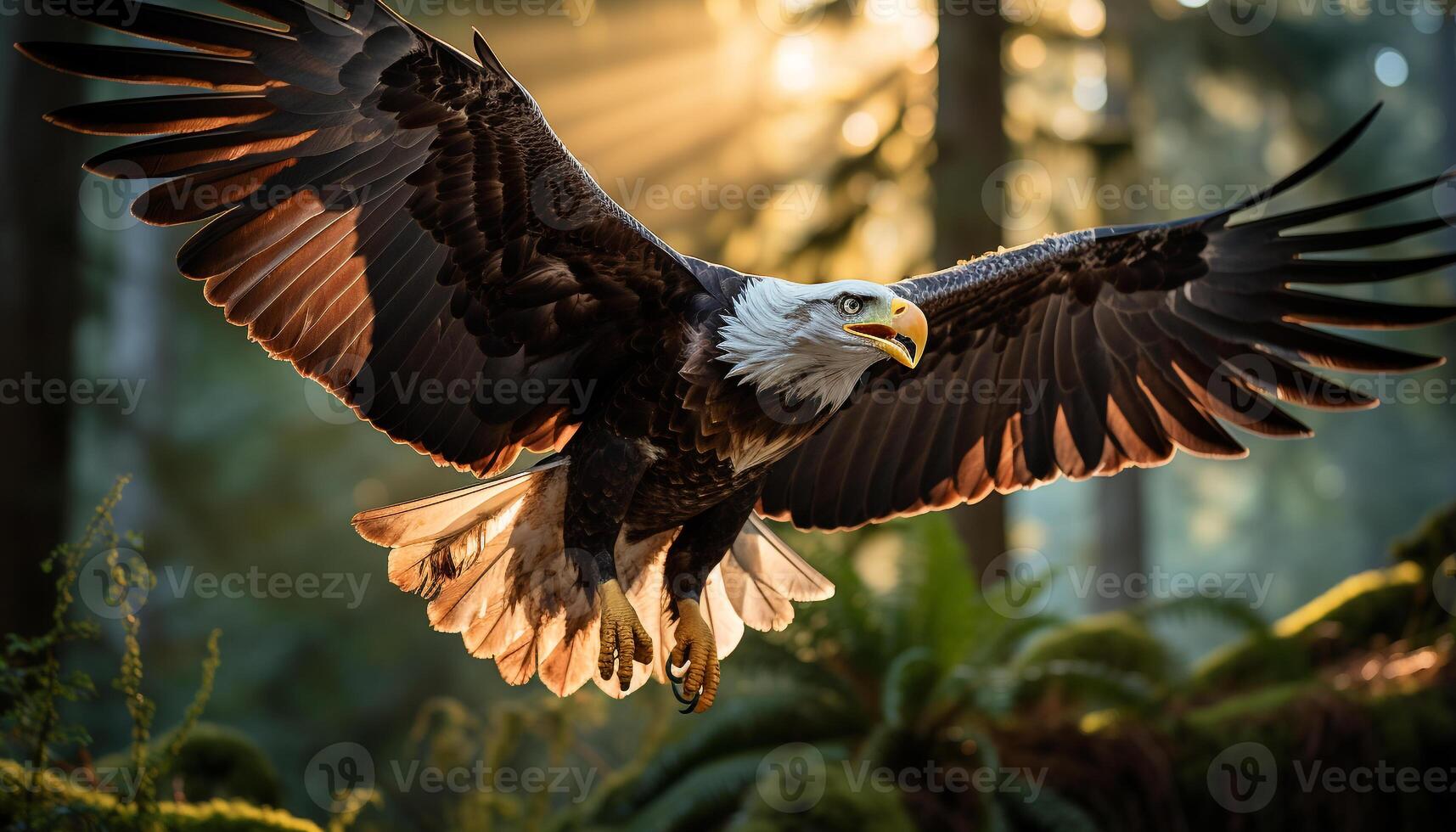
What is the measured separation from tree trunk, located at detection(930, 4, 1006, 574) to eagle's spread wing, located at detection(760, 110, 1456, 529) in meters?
2.75

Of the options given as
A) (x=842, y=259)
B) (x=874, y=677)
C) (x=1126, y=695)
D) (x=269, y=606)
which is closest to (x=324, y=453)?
(x=269, y=606)

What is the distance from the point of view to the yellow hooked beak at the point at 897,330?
310 centimetres

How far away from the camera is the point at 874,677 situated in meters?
5.82

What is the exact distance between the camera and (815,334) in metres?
3.14

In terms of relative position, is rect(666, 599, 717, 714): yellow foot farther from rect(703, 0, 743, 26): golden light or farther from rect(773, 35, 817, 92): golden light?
rect(703, 0, 743, 26): golden light

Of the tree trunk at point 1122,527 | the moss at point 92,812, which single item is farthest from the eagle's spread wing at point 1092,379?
the tree trunk at point 1122,527

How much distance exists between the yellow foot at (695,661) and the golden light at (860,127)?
5.64 metres

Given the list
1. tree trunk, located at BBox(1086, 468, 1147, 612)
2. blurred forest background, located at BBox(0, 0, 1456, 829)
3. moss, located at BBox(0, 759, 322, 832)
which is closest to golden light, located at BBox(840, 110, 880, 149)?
blurred forest background, located at BBox(0, 0, 1456, 829)

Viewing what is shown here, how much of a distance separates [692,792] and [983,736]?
4.50ft

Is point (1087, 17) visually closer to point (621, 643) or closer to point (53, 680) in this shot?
point (621, 643)

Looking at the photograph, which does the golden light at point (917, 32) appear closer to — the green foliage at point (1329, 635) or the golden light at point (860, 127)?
the golden light at point (860, 127)

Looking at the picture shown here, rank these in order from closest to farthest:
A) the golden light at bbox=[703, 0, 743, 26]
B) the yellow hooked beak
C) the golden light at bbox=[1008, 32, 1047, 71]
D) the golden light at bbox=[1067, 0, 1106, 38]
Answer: the yellow hooked beak, the golden light at bbox=[703, 0, 743, 26], the golden light at bbox=[1067, 0, 1106, 38], the golden light at bbox=[1008, 32, 1047, 71]

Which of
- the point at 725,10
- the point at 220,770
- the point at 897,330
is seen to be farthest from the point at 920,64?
the point at 220,770

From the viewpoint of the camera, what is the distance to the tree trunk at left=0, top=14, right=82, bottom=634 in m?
5.97
